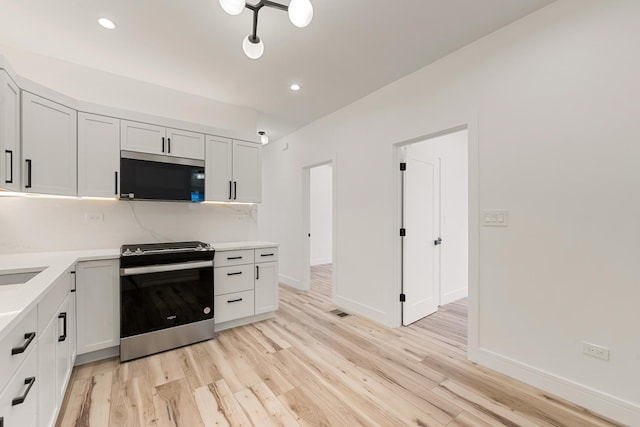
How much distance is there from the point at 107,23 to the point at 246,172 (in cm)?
182

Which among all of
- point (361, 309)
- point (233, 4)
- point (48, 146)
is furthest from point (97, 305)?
point (361, 309)

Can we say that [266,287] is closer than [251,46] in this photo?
No

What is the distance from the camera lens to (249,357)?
249 centimetres

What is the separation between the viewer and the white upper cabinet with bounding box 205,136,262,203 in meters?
3.22

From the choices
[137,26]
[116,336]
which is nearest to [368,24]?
[137,26]

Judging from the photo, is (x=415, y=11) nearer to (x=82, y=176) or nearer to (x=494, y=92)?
(x=494, y=92)

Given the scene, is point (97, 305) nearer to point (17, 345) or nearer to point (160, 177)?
point (160, 177)

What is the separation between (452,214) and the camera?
396cm

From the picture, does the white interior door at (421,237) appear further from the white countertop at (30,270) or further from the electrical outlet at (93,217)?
the electrical outlet at (93,217)

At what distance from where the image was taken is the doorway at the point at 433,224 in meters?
3.19

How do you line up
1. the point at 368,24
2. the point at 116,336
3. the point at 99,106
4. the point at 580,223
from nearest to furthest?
the point at 580,223 < the point at 368,24 < the point at 116,336 < the point at 99,106

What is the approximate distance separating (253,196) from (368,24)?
7.52ft

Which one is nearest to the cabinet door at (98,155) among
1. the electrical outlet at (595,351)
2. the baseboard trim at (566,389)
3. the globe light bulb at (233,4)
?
the globe light bulb at (233,4)

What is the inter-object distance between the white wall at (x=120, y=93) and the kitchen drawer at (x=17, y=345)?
250 cm
